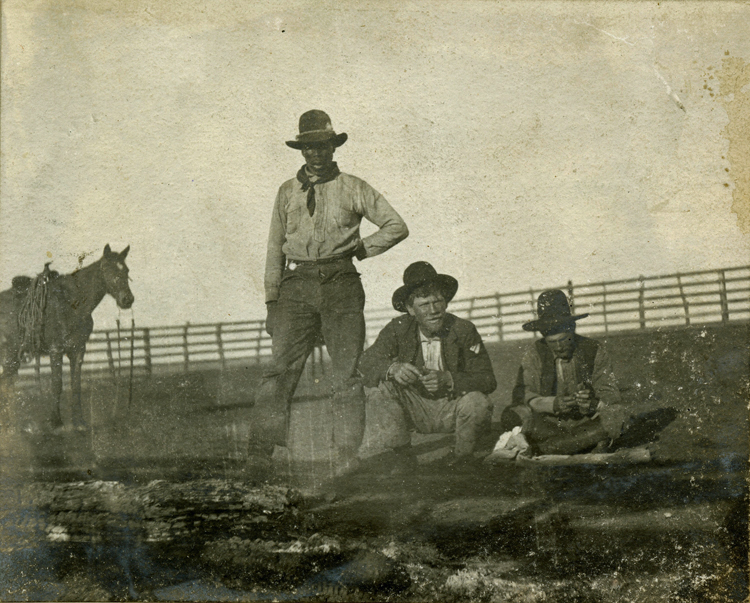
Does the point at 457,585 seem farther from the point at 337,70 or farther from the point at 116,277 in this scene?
the point at 337,70

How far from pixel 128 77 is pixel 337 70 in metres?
1.54

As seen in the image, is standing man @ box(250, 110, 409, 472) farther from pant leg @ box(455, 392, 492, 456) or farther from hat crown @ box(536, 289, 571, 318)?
hat crown @ box(536, 289, 571, 318)

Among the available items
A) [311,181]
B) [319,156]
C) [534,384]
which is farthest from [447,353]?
[319,156]

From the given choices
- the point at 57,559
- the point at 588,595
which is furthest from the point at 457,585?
the point at 57,559

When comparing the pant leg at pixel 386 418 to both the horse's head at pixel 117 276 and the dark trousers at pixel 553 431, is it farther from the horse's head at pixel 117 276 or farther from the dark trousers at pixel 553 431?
the horse's head at pixel 117 276

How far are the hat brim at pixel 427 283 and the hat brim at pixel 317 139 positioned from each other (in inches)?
45.0

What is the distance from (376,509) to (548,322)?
1.74m

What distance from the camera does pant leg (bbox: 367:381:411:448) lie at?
450 cm

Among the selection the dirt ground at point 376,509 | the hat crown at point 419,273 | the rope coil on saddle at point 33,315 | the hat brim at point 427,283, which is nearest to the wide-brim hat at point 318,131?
the hat crown at point 419,273

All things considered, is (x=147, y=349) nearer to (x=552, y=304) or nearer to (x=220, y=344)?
(x=220, y=344)

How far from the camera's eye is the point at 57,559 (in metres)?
4.58

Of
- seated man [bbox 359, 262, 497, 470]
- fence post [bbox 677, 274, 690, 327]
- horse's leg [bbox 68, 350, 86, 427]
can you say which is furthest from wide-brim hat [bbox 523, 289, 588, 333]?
horse's leg [bbox 68, 350, 86, 427]

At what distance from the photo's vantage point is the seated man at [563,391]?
175 inches

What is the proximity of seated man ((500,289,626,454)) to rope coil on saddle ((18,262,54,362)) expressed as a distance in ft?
11.1
